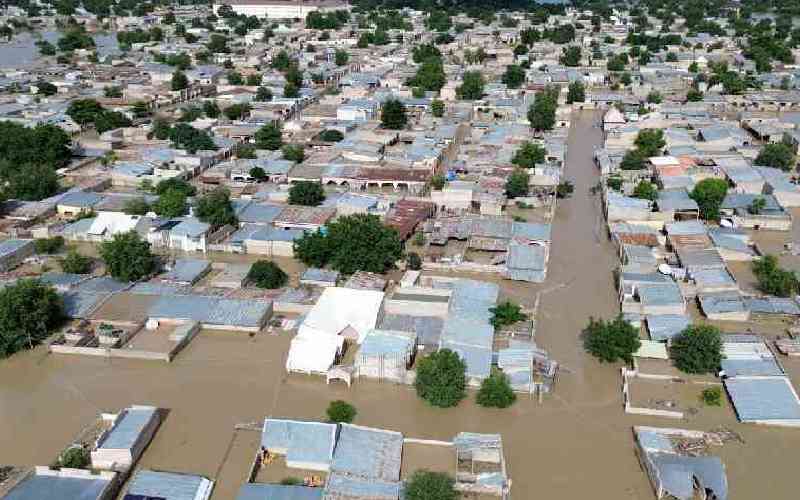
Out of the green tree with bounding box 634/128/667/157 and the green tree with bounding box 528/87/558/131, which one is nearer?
the green tree with bounding box 634/128/667/157

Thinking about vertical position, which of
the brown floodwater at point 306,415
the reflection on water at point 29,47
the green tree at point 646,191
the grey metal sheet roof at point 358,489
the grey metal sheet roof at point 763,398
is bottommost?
the reflection on water at point 29,47

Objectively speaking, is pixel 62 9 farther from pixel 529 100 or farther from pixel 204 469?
pixel 204 469

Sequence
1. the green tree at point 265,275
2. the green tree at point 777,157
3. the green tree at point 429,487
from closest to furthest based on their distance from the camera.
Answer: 1. the green tree at point 429,487
2. the green tree at point 265,275
3. the green tree at point 777,157

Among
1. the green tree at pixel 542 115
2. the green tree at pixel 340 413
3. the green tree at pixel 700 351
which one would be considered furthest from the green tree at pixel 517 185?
the green tree at pixel 340 413

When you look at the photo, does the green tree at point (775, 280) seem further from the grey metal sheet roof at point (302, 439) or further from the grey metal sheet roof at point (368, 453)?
the grey metal sheet roof at point (302, 439)

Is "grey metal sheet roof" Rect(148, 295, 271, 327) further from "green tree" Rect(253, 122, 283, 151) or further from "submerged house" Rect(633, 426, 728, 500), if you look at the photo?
"green tree" Rect(253, 122, 283, 151)

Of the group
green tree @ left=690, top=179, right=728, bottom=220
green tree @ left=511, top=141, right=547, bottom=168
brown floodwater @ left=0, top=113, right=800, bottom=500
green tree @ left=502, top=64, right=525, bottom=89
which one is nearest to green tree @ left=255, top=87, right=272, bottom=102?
green tree @ left=502, top=64, right=525, bottom=89

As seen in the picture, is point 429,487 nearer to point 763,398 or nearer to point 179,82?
point 763,398
